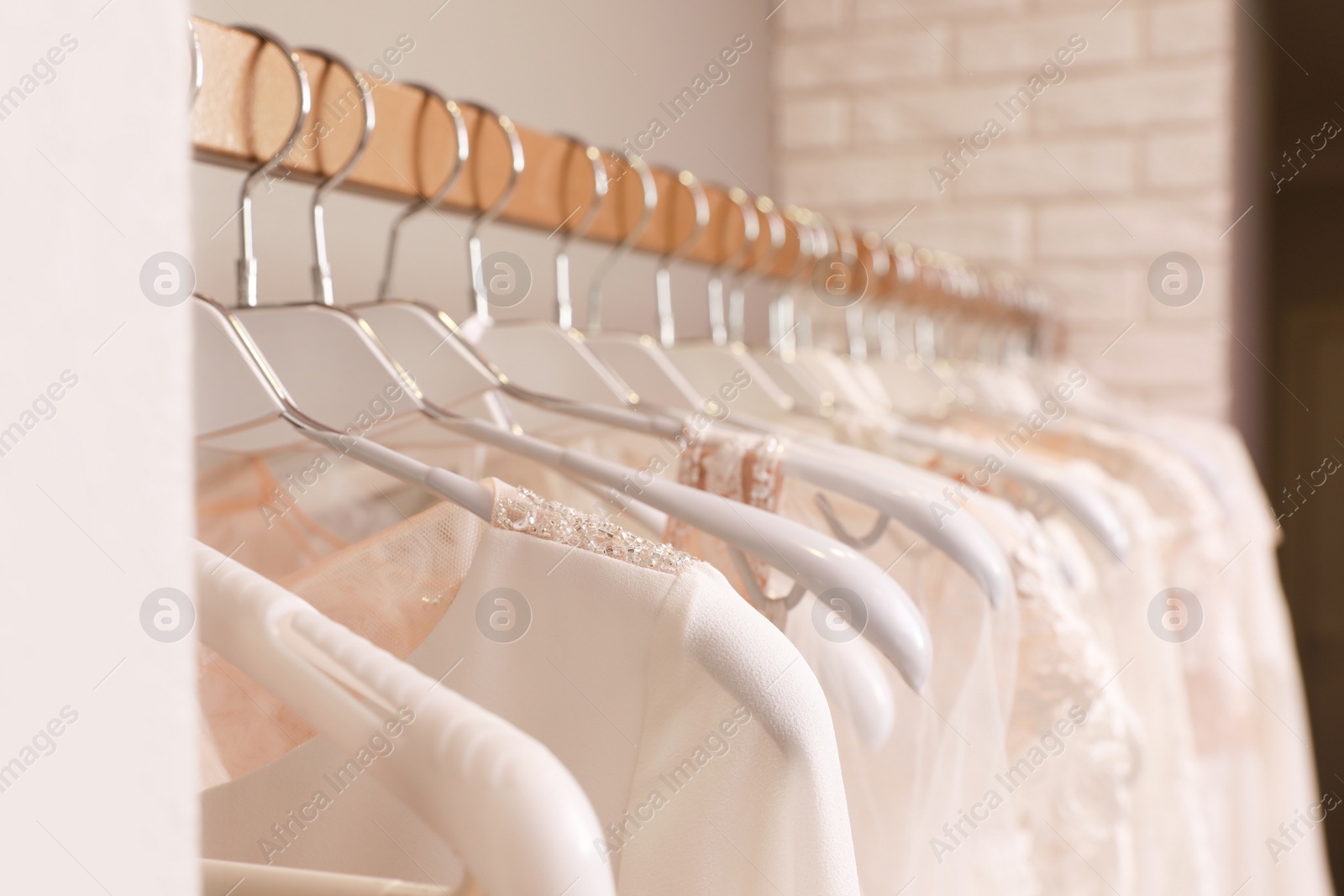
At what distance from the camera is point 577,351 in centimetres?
60

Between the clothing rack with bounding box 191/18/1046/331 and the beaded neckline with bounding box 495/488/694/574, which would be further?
the clothing rack with bounding box 191/18/1046/331

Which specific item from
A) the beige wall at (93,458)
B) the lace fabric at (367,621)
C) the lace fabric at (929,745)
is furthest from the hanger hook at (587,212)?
the beige wall at (93,458)

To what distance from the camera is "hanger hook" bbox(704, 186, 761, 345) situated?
2.87 ft

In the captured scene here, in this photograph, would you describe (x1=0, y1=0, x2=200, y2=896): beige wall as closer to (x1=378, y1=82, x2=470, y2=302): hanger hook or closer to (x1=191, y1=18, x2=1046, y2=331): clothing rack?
(x1=191, y1=18, x2=1046, y2=331): clothing rack

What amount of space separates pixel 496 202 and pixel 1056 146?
1.16 meters

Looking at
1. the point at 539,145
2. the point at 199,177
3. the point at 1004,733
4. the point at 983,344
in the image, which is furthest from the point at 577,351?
the point at 983,344

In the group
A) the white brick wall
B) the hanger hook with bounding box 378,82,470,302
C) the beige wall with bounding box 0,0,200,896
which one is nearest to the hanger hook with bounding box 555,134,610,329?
the hanger hook with bounding box 378,82,470,302

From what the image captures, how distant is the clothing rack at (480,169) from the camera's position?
1.52ft

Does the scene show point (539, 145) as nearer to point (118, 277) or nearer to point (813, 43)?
point (118, 277)

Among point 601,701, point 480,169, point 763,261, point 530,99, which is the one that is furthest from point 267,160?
point 530,99

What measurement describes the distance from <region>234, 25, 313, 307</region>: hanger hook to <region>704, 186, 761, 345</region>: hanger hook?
0.43 metres

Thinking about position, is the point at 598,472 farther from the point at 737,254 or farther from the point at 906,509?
the point at 737,254

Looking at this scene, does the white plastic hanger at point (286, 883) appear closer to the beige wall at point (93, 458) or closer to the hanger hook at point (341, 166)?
the beige wall at point (93, 458)

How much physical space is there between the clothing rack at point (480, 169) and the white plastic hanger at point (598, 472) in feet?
0.05
